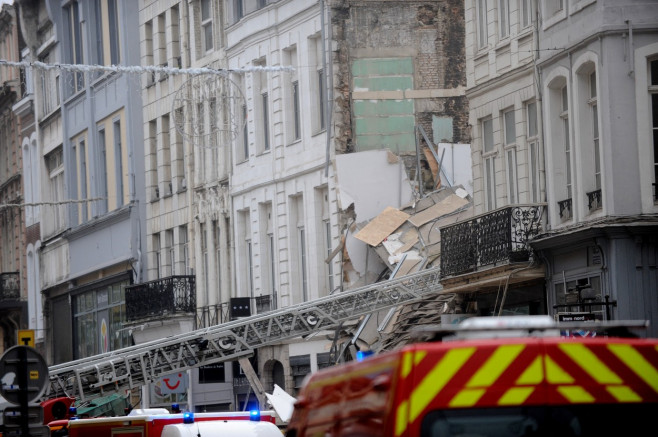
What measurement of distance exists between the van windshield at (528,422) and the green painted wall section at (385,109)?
98.4 feet

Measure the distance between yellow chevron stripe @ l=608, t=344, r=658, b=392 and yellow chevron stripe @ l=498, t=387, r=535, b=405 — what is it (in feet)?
1.47

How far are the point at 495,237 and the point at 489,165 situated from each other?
9.89ft

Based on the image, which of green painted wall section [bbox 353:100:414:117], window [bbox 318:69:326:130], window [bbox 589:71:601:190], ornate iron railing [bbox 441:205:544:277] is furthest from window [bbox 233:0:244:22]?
window [bbox 589:71:601:190]

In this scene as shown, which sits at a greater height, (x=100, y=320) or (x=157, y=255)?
(x=157, y=255)

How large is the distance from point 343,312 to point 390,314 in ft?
3.61

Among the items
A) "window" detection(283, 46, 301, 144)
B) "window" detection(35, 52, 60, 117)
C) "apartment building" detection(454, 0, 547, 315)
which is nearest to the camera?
"apartment building" detection(454, 0, 547, 315)

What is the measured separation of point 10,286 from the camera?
216 feet

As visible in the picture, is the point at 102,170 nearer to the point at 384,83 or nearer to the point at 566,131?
the point at 384,83

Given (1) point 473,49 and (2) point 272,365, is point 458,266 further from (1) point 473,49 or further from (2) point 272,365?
(2) point 272,365

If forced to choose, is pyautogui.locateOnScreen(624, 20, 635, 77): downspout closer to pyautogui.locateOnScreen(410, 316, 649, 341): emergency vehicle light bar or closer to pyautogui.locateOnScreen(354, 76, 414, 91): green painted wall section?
pyautogui.locateOnScreen(354, 76, 414, 91): green painted wall section

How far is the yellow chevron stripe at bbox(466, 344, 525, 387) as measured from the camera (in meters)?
7.42

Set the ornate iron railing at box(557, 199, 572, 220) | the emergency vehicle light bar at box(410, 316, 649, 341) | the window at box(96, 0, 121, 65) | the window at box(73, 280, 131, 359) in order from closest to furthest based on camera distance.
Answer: the emergency vehicle light bar at box(410, 316, 649, 341) < the ornate iron railing at box(557, 199, 572, 220) < the window at box(73, 280, 131, 359) < the window at box(96, 0, 121, 65)

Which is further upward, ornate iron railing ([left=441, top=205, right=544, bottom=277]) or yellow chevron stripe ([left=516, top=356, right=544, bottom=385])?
ornate iron railing ([left=441, top=205, right=544, bottom=277])

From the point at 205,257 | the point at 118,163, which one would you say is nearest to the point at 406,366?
the point at 205,257
